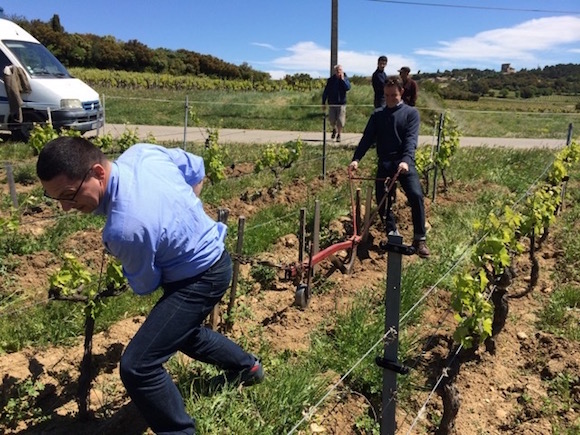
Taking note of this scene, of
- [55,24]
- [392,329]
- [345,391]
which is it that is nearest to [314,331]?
[345,391]

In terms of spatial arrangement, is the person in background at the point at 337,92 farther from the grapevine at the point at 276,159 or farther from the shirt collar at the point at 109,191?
the shirt collar at the point at 109,191

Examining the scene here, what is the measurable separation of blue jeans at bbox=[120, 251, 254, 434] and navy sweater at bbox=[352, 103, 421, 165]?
3.15m

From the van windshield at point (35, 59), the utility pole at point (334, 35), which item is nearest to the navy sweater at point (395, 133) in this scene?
the van windshield at point (35, 59)

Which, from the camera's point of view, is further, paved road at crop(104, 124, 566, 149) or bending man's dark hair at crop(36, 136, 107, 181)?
paved road at crop(104, 124, 566, 149)

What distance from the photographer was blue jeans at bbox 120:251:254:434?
229 centimetres

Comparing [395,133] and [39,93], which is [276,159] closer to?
[395,133]

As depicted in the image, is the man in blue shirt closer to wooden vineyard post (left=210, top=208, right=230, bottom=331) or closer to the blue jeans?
the blue jeans

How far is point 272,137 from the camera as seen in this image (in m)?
14.5

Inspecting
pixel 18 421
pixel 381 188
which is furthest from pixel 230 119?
pixel 18 421

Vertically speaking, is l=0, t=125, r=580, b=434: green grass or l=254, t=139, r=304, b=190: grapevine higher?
l=254, t=139, r=304, b=190: grapevine

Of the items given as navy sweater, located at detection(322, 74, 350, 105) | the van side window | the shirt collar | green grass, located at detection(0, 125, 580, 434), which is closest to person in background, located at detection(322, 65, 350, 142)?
navy sweater, located at detection(322, 74, 350, 105)

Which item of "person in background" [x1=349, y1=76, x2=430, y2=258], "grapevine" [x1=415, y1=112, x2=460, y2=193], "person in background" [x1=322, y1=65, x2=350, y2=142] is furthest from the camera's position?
"person in background" [x1=322, y1=65, x2=350, y2=142]

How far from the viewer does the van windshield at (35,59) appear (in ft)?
36.9

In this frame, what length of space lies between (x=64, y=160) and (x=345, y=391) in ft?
7.16
